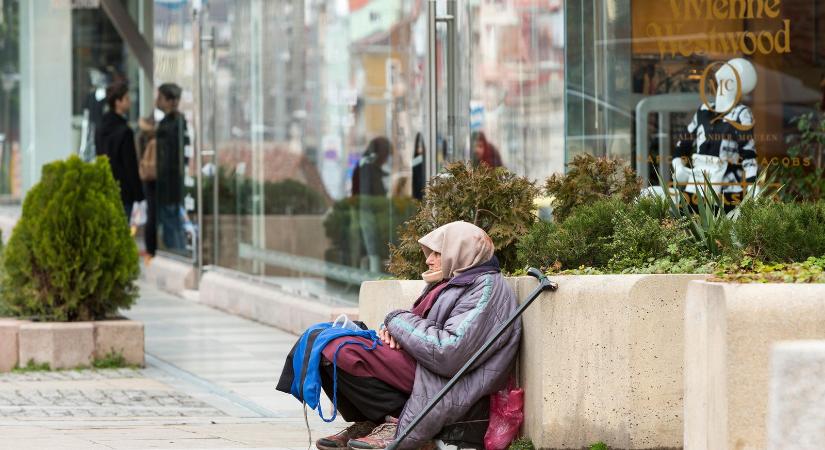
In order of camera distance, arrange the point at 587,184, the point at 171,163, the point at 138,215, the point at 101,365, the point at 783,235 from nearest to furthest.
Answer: the point at 783,235, the point at 587,184, the point at 101,365, the point at 171,163, the point at 138,215

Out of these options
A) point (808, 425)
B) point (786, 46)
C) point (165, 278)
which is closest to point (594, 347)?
point (808, 425)

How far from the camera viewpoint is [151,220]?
18.4 meters

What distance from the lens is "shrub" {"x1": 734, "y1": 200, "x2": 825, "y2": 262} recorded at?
21.8ft

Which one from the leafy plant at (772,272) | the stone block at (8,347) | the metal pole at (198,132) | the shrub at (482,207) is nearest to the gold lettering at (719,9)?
the shrub at (482,207)

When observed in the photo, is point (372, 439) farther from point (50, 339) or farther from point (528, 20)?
point (528, 20)

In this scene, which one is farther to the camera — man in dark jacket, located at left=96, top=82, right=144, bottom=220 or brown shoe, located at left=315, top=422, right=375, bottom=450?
man in dark jacket, located at left=96, top=82, right=144, bottom=220

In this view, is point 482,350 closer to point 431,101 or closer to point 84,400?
point 84,400

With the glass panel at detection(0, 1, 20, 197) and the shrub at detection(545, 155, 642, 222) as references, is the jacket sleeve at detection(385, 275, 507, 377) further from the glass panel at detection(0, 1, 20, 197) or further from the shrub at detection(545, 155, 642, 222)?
the glass panel at detection(0, 1, 20, 197)

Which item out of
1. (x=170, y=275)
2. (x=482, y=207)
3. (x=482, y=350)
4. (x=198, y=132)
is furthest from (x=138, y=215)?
(x=482, y=350)

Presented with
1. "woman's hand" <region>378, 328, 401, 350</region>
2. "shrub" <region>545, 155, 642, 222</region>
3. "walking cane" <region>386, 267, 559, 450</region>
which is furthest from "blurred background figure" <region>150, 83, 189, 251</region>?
"walking cane" <region>386, 267, 559, 450</region>

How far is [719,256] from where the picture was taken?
7160mm

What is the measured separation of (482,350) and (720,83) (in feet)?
13.3

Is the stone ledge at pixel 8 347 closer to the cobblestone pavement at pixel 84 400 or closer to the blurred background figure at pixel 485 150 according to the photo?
the cobblestone pavement at pixel 84 400

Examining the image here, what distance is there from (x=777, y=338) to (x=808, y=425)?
2.84 feet
